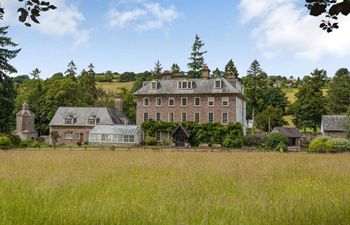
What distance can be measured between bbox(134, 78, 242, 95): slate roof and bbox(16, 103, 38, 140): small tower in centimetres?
2047

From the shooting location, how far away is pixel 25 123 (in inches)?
2749

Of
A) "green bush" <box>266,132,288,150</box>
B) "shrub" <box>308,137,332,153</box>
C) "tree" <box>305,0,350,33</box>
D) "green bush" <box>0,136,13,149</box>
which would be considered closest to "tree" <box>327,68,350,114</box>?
"green bush" <box>266,132,288,150</box>

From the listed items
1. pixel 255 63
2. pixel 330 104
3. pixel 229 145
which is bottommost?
pixel 229 145

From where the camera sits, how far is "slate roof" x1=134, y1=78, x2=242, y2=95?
2354 inches

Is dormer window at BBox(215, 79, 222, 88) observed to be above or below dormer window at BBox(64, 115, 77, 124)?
above

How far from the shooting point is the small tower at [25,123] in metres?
69.4

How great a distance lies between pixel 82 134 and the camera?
66938mm

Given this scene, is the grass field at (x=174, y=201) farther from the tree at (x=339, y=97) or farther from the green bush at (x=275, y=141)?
the tree at (x=339, y=97)

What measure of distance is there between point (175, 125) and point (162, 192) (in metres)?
49.5

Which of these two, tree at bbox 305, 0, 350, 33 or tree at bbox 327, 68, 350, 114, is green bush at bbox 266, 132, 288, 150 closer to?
tree at bbox 327, 68, 350, 114

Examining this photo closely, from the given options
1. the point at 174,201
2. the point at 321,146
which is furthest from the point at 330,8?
the point at 321,146

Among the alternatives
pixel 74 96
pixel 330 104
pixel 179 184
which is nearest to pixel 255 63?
pixel 330 104

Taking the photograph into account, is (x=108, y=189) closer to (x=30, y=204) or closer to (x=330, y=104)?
(x=30, y=204)

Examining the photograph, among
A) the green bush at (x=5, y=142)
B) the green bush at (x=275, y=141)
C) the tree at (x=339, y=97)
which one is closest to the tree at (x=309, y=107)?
the tree at (x=339, y=97)
